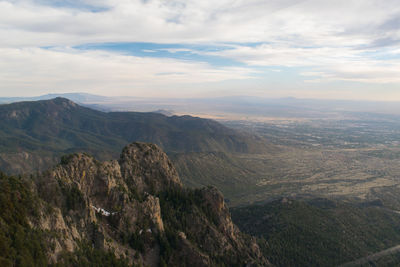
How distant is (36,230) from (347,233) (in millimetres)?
127286

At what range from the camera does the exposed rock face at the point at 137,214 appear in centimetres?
6256

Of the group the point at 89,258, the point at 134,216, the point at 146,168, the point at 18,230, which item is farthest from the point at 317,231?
the point at 18,230

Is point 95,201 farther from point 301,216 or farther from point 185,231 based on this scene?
point 301,216

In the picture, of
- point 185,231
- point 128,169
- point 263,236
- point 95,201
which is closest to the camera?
point 95,201

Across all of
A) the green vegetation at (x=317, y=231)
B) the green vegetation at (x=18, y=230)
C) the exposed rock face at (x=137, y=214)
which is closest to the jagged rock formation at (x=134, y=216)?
the exposed rock face at (x=137, y=214)

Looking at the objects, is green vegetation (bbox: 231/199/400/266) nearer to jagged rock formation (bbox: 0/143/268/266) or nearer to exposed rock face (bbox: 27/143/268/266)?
jagged rock formation (bbox: 0/143/268/266)

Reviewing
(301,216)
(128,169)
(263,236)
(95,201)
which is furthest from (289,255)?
(95,201)

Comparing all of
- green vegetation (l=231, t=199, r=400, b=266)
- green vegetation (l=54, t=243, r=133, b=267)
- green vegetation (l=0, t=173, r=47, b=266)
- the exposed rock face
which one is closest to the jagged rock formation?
the exposed rock face

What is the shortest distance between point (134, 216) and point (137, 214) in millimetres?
1074

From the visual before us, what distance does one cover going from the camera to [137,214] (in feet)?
252

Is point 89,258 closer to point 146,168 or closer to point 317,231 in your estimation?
point 146,168

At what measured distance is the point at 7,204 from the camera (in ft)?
165

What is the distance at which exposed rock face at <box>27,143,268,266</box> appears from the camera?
62.6 metres

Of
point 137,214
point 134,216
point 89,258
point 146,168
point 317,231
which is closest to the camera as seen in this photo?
point 89,258
